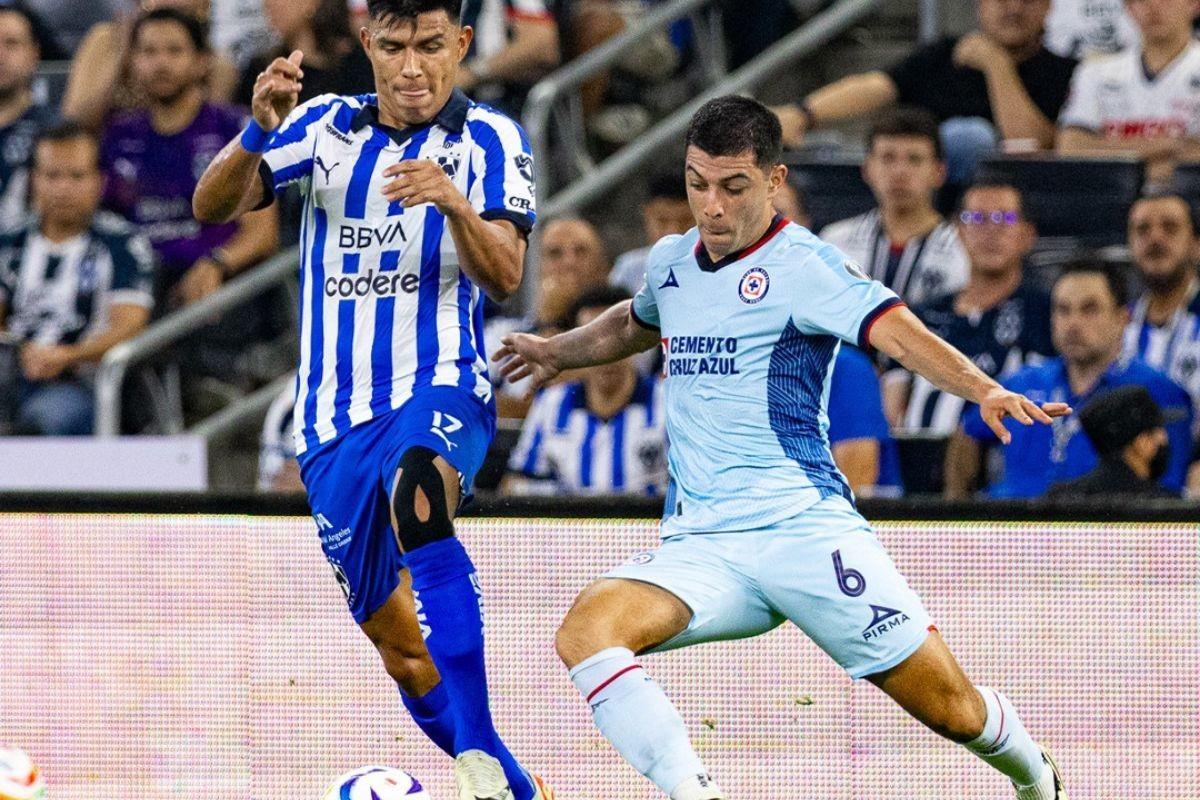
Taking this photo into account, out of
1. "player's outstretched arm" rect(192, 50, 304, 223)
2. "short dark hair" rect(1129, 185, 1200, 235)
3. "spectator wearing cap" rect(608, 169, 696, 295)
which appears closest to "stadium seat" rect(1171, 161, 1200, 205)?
"short dark hair" rect(1129, 185, 1200, 235)

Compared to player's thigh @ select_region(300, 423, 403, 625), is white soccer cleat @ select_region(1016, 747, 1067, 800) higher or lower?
lower

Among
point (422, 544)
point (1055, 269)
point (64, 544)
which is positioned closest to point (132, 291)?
point (64, 544)

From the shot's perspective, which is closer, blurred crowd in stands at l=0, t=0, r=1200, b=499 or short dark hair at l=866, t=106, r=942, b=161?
blurred crowd in stands at l=0, t=0, r=1200, b=499

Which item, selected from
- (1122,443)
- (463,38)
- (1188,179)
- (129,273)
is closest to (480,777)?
(463,38)

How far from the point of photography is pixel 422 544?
534 cm

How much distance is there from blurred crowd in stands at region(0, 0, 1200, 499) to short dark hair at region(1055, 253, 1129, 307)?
1 centimetres

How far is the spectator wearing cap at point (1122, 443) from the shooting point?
24.3ft

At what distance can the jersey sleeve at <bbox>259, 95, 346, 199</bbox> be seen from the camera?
18.6ft

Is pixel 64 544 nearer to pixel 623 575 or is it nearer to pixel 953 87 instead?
pixel 623 575

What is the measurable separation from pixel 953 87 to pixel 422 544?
5.66 m

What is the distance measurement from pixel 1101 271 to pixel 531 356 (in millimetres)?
3386

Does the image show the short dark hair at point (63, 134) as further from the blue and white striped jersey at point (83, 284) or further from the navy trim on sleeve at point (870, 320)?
the navy trim on sleeve at point (870, 320)

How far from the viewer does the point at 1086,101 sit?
9.83 metres

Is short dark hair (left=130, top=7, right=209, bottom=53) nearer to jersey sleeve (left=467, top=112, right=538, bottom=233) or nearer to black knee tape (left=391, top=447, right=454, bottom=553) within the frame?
jersey sleeve (left=467, top=112, right=538, bottom=233)
